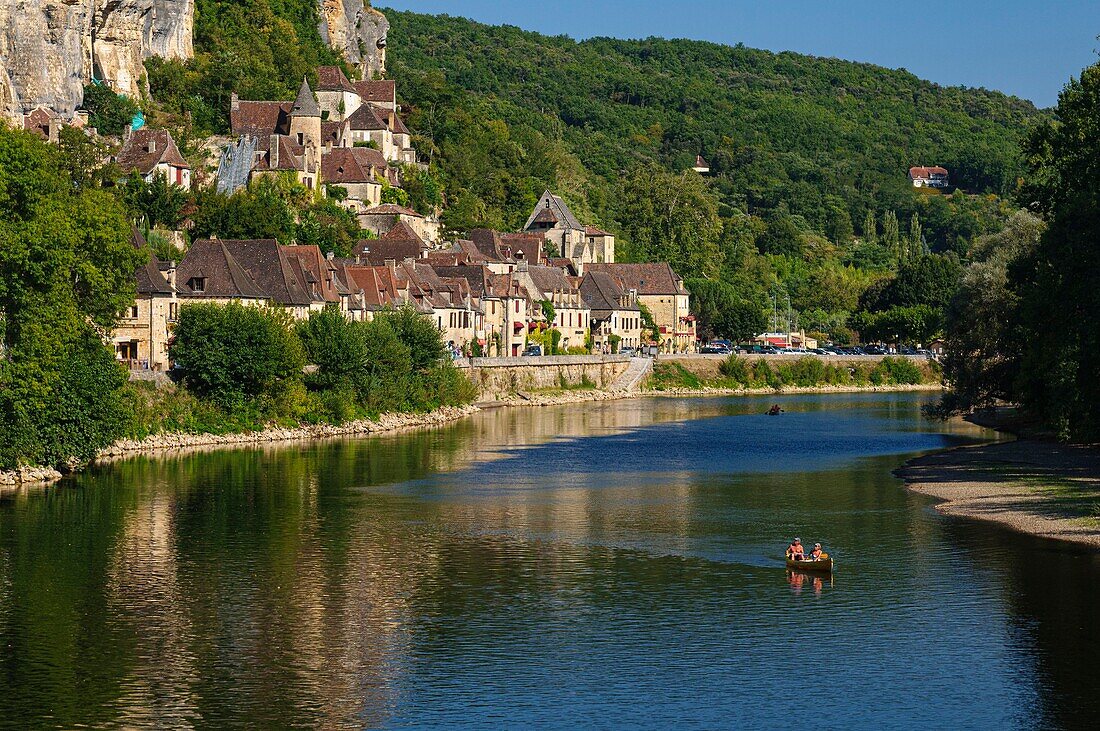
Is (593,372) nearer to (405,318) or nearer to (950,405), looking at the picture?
(405,318)

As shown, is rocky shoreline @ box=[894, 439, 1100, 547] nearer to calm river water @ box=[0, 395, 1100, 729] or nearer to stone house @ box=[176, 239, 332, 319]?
calm river water @ box=[0, 395, 1100, 729]

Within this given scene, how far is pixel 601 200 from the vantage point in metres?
180

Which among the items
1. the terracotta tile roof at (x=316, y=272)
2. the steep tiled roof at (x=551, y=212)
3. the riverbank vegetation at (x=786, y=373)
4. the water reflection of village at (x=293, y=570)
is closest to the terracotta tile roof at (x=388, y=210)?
the steep tiled roof at (x=551, y=212)

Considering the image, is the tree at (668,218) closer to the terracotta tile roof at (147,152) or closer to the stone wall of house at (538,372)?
the stone wall of house at (538,372)

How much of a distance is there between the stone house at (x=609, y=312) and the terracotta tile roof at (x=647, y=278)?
4.74 metres

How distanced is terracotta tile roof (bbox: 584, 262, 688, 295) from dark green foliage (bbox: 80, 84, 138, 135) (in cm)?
4702

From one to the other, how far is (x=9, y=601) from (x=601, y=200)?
14533 centimetres

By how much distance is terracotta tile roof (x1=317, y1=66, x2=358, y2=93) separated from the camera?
137 meters

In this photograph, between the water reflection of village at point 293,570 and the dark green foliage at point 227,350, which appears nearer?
the water reflection of village at point 293,570

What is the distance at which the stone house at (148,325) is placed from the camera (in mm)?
78062

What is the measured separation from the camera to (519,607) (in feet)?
124

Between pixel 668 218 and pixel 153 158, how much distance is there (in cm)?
8502

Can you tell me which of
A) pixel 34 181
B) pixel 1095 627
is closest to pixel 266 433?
pixel 34 181

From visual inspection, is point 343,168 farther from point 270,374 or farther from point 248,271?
point 270,374
